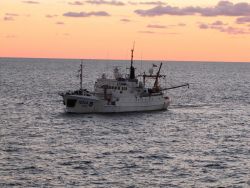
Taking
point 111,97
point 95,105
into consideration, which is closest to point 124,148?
point 95,105

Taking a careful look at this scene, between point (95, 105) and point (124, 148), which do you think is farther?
point (95, 105)

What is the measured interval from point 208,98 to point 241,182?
97929 millimetres

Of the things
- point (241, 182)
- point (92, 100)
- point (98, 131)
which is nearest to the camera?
point (241, 182)

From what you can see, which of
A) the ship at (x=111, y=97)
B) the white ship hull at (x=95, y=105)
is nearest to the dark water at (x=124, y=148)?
the white ship hull at (x=95, y=105)

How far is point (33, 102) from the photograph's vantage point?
129 meters

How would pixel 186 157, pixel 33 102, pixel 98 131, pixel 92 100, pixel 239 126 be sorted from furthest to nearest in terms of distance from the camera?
1. pixel 33 102
2. pixel 92 100
3. pixel 239 126
4. pixel 98 131
5. pixel 186 157

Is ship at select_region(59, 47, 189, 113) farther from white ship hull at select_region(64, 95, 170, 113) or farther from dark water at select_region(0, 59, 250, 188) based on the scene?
dark water at select_region(0, 59, 250, 188)

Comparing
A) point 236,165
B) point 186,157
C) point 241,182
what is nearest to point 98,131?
point 186,157

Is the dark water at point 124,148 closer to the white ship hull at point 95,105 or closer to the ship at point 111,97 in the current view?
the white ship hull at point 95,105

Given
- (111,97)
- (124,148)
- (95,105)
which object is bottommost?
(124,148)

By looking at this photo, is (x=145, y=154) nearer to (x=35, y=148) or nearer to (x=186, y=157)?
(x=186, y=157)

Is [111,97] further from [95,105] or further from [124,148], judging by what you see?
[124,148]

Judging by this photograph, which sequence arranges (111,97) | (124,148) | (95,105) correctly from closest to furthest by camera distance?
(124,148) → (95,105) → (111,97)

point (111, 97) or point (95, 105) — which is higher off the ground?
point (111, 97)
